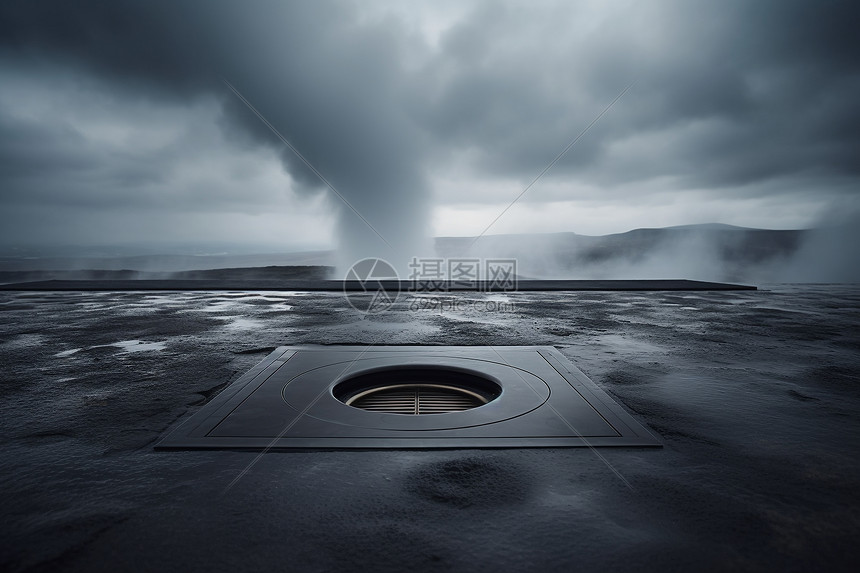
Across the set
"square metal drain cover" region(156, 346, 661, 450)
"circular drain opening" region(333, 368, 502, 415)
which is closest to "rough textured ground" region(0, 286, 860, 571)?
"square metal drain cover" region(156, 346, 661, 450)

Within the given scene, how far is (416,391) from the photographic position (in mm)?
3498

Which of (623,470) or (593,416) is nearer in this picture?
(623,470)

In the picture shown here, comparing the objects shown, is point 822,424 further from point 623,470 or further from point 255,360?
point 255,360

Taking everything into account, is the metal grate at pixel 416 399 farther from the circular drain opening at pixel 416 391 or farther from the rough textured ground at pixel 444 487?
the rough textured ground at pixel 444 487

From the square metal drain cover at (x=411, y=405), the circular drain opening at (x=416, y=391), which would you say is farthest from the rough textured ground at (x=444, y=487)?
the circular drain opening at (x=416, y=391)

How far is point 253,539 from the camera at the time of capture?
60.9 inches

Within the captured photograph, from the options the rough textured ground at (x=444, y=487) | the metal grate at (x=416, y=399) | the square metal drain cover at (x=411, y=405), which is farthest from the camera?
the metal grate at (x=416, y=399)

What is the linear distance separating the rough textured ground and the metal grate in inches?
36.8

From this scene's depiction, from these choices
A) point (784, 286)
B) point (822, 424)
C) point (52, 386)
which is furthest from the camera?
point (784, 286)

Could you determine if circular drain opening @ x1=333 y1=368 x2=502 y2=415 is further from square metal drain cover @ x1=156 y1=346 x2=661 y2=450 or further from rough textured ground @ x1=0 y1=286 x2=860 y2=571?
rough textured ground @ x1=0 y1=286 x2=860 y2=571

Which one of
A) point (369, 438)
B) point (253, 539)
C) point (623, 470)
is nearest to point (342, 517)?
point (253, 539)

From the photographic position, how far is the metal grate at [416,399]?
3.19 m

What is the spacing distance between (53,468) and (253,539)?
47.7 inches

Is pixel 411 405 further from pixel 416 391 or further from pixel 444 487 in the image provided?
pixel 444 487
